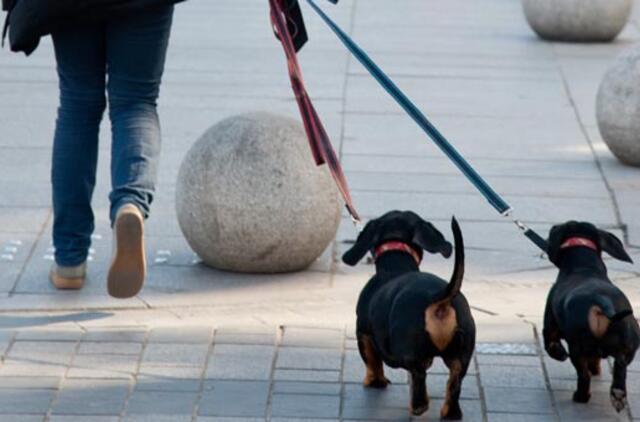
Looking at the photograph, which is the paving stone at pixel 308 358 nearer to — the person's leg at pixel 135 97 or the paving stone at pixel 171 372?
the paving stone at pixel 171 372

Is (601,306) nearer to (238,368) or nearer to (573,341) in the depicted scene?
(573,341)

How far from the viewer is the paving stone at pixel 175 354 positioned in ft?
18.6

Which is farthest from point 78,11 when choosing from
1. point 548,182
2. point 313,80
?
point 313,80

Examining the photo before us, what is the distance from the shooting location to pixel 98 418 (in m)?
Answer: 5.07

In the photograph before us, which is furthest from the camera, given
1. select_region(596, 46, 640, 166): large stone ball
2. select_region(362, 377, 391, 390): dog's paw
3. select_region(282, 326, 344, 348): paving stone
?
select_region(596, 46, 640, 166): large stone ball

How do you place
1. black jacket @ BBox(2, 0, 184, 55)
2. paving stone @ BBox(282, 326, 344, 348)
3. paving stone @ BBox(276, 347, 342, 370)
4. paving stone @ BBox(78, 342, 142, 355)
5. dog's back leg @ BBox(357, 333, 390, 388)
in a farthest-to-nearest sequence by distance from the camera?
black jacket @ BBox(2, 0, 184, 55) < paving stone @ BBox(282, 326, 344, 348) < paving stone @ BBox(78, 342, 142, 355) < paving stone @ BBox(276, 347, 342, 370) < dog's back leg @ BBox(357, 333, 390, 388)

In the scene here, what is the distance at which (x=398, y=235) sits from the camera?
210 inches

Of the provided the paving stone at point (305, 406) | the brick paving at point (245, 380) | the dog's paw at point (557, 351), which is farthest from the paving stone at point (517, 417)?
the paving stone at point (305, 406)

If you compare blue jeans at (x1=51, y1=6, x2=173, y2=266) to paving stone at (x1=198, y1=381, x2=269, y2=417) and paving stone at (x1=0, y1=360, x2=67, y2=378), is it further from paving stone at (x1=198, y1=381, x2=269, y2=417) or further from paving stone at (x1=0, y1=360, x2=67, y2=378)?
paving stone at (x1=198, y1=381, x2=269, y2=417)

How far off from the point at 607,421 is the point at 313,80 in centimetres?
735

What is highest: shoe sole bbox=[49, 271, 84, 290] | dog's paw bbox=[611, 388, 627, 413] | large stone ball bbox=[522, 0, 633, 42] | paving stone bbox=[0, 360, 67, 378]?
dog's paw bbox=[611, 388, 627, 413]

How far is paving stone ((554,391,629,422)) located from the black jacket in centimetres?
219

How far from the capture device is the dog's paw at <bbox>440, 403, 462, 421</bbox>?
5051 millimetres

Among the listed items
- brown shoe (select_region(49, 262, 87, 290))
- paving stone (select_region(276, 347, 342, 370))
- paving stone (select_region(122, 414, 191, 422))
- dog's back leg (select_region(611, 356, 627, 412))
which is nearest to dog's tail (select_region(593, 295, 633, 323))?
dog's back leg (select_region(611, 356, 627, 412))
